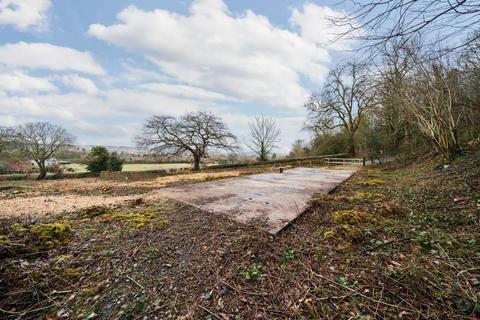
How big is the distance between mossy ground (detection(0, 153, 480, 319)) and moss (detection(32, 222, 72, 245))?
85mm

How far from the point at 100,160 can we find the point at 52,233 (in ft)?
49.4

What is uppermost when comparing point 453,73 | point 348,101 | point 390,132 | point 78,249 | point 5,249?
point 348,101

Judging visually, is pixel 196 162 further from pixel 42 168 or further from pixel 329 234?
pixel 329 234

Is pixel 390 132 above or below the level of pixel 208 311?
above

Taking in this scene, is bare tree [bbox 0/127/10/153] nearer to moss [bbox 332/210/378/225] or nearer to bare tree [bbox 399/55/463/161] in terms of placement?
moss [bbox 332/210/378/225]

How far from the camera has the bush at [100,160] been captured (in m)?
15.5

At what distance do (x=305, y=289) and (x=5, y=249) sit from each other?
11.0 ft

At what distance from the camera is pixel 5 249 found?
7.63ft

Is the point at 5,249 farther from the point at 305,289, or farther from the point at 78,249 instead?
the point at 305,289

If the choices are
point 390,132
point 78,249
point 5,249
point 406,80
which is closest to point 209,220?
point 78,249

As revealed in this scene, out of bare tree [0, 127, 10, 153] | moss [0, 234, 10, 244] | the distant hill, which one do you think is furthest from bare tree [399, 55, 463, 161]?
bare tree [0, 127, 10, 153]

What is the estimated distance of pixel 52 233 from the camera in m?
2.98

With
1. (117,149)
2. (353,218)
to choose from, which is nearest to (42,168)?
(117,149)

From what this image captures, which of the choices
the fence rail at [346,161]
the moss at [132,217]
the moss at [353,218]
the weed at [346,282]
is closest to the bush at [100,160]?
the moss at [132,217]
